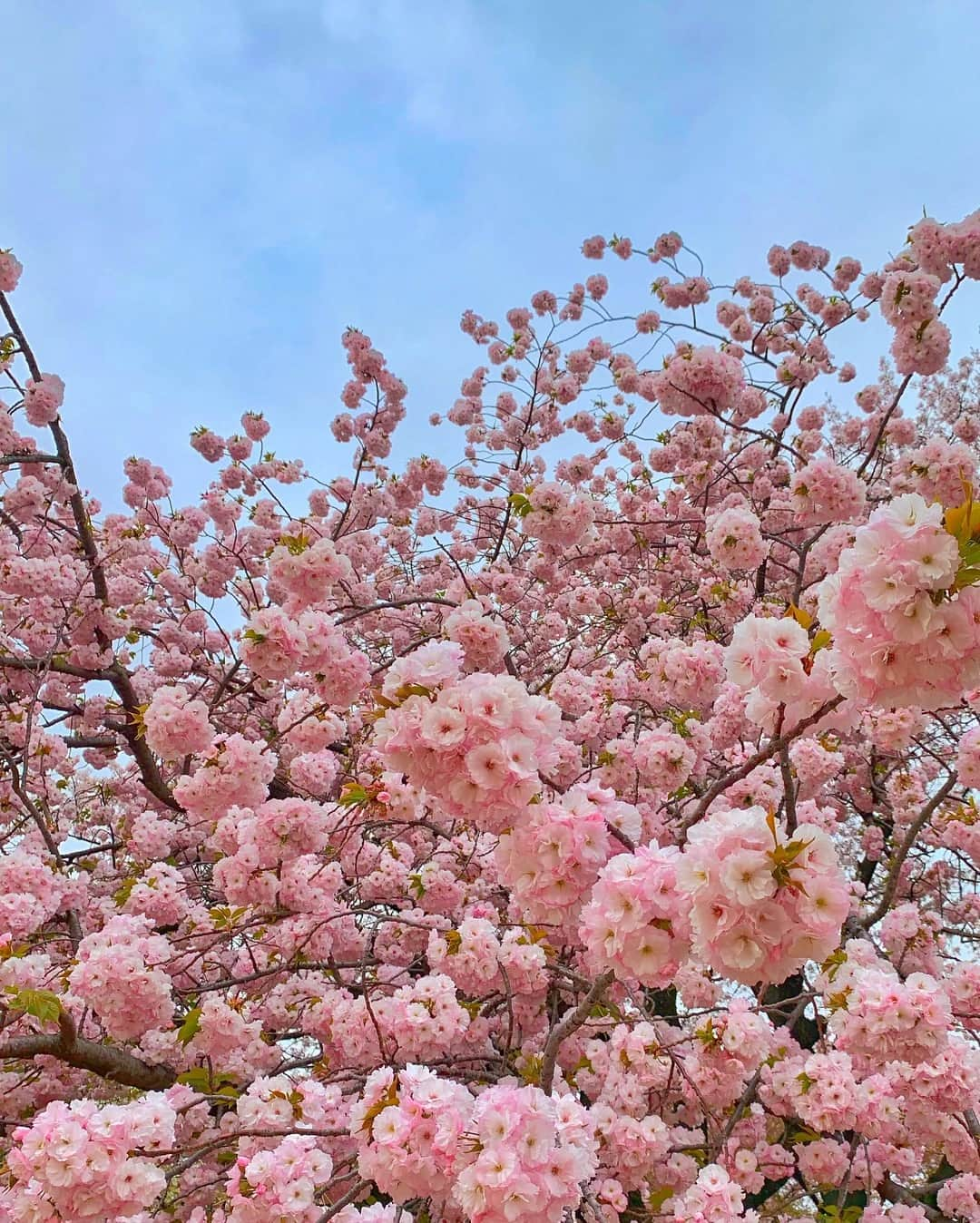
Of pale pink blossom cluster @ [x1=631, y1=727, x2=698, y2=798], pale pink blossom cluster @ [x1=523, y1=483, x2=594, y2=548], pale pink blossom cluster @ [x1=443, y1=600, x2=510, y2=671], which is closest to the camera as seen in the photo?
pale pink blossom cluster @ [x1=443, y1=600, x2=510, y2=671]

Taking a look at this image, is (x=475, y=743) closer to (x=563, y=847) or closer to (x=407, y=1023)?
(x=563, y=847)

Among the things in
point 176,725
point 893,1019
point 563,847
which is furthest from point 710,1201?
point 176,725

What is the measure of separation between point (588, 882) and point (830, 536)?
9.67 feet

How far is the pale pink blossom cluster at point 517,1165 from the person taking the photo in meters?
1.68

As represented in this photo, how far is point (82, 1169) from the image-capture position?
2.00 meters

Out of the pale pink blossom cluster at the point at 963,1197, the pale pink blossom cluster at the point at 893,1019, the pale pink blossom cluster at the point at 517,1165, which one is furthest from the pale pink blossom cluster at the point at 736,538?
the pale pink blossom cluster at the point at 963,1197

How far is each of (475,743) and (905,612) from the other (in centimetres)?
92

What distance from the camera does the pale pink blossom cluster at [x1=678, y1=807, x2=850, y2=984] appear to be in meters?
1.42

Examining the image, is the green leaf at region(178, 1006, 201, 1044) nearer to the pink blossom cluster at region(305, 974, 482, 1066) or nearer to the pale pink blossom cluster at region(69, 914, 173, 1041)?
the pale pink blossom cluster at region(69, 914, 173, 1041)

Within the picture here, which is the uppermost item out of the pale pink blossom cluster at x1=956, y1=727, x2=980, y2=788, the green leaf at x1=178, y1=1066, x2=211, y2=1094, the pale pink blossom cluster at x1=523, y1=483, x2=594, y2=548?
the pale pink blossom cluster at x1=523, y1=483, x2=594, y2=548

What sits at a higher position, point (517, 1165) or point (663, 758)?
point (663, 758)

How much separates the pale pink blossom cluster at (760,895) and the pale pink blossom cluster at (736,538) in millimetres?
2914

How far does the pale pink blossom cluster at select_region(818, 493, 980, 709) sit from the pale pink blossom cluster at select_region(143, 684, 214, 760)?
287 centimetres

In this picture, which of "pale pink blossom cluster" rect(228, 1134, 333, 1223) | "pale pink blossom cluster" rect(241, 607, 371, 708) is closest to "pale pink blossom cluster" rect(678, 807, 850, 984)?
"pale pink blossom cluster" rect(228, 1134, 333, 1223)
